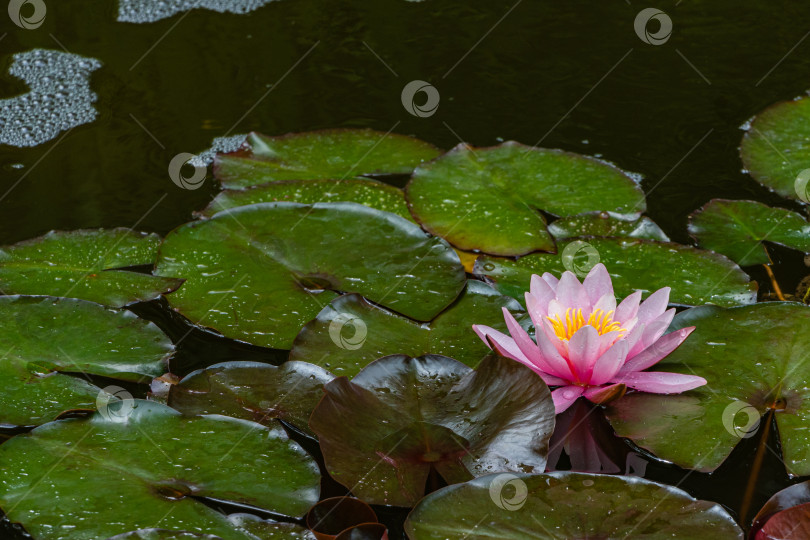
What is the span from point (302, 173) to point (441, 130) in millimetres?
417

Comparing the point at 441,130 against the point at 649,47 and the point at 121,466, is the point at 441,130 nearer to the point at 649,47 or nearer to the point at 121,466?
the point at 649,47

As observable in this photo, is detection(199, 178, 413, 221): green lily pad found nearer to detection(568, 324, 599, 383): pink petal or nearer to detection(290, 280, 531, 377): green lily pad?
detection(290, 280, 531, 377): green lily pad

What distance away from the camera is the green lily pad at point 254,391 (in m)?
1.32

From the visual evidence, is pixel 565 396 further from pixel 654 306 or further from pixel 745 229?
pixel 745 229

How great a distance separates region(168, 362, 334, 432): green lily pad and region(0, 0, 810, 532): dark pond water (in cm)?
58

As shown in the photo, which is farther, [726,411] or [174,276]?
[174,276]

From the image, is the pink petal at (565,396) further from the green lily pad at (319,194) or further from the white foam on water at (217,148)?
the white foam on water at (217,148)

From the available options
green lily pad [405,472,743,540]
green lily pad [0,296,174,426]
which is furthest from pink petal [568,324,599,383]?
green lily pad [0,296,174,426]

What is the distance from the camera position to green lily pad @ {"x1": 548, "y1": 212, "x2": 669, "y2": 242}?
68.2 inches

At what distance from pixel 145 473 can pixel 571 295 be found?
2.46ft

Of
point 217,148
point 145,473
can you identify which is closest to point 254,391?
point 145,473

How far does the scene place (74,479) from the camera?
1205mm

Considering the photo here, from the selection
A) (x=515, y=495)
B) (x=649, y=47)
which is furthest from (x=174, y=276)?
(x=649, y=47)

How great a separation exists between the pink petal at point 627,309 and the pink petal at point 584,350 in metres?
0.11
